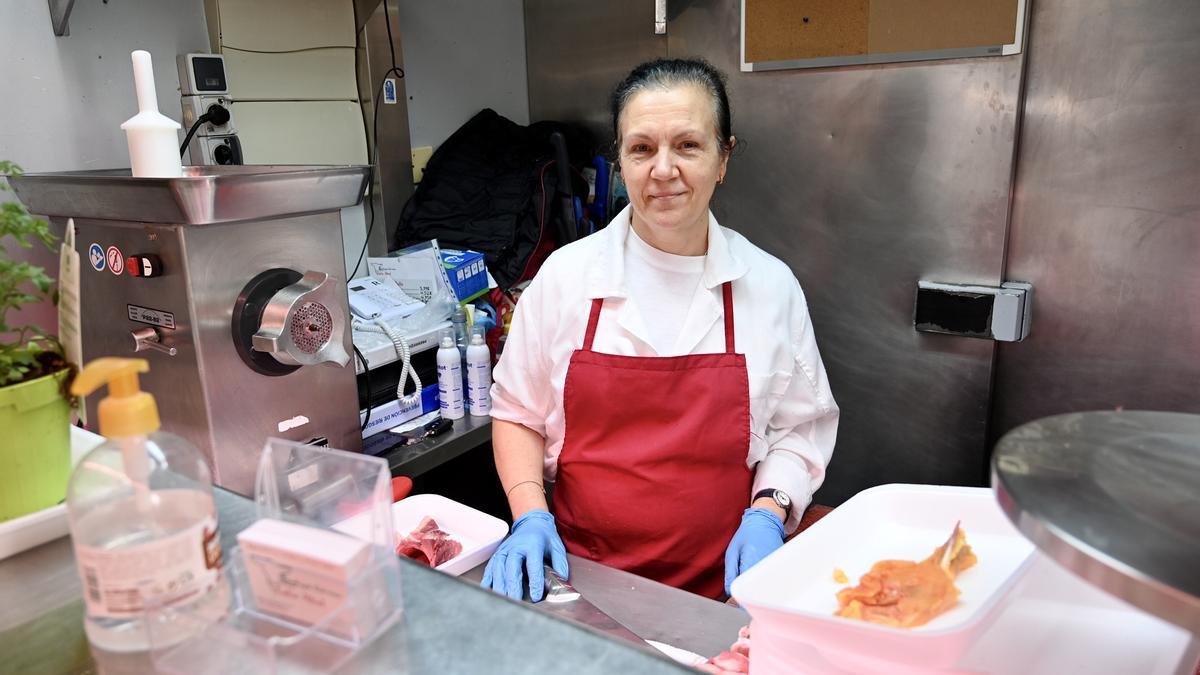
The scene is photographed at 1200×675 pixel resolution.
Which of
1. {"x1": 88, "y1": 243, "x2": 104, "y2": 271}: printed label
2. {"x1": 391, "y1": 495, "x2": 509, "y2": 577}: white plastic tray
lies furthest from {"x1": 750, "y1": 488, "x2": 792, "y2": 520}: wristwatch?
{"x1": 88, "y1": 243, "x2": 104, "y2": 271}: printed label

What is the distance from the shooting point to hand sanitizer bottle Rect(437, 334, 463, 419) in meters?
2.28

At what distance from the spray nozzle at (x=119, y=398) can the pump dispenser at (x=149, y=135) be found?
1027 millimetres

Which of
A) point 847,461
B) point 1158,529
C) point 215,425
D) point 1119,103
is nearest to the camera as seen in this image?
point 1158,529

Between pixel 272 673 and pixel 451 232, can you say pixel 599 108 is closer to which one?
pixel 451 232

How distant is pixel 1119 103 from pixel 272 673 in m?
2.38

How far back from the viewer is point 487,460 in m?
2.87

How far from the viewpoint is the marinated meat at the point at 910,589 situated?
0.89m

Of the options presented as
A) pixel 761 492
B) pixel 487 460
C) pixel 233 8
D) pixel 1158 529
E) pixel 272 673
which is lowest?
pixel 487 460

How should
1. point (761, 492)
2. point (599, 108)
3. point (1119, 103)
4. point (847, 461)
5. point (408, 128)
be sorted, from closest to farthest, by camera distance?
point (761, 492) → point (1119, 103) → point (847, 461) → point (408, 128) → point (599, 108)

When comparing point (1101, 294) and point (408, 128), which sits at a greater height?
point (408, 128)

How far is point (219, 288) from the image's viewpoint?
1.50 m

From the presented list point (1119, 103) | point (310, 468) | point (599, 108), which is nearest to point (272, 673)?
point (310, 468)

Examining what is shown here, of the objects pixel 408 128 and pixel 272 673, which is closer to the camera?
pixel 272 673

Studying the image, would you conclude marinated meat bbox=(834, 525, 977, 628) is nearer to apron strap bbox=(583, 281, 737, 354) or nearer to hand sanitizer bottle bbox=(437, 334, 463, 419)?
apron strap bbox=(583, 281, 737, 354)
